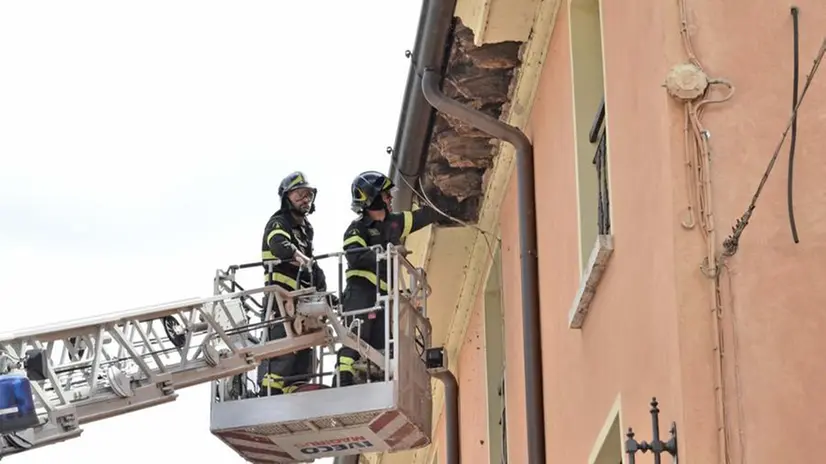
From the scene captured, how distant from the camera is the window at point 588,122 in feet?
27.6

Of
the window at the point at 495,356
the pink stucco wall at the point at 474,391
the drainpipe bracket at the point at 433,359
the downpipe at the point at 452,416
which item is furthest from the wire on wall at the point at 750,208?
the downpipe at the point at 452,416

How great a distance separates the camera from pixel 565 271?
9320 millimetres

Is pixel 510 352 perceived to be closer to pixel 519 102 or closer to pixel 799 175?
pixel 519 102

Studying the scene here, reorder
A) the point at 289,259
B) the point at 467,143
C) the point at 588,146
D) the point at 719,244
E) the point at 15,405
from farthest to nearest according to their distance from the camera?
the point at 467,143 < the point at 289,259 < the point at 588,146 < the point at 15,405 < the point at 719,244

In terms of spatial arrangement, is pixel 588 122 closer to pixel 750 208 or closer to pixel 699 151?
pixel 699 151

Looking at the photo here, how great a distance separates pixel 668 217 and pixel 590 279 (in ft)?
5.52

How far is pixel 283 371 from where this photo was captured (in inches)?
443

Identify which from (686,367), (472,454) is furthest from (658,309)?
(472,454)

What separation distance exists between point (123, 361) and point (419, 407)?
7.53 ft

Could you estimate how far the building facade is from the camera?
19.3 ft

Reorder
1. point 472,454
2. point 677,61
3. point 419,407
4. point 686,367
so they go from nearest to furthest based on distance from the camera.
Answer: point 686,367 → point 677,61 → point 419,407 → point 472,454

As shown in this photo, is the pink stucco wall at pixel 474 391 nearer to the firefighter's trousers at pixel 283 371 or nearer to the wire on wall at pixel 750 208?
the firefighter's trousers at pixel 283 371

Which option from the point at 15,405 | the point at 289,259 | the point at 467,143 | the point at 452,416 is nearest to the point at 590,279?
the point at 15,405

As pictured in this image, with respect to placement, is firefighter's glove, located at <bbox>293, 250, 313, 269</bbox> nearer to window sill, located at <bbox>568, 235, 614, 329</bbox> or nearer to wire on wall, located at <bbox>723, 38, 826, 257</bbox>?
window sill, located at <bbox>568, 235, 614, 329</bbox>
